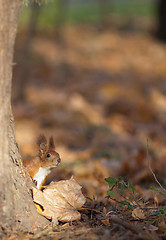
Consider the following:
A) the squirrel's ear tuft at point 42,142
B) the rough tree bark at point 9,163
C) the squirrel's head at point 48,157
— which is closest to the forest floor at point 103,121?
the rough tree bark at point 9,163

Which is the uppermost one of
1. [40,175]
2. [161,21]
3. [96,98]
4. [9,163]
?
[161,21]

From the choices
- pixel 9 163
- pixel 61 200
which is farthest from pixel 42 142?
pixel 9 163

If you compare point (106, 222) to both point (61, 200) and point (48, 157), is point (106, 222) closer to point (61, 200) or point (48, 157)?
point (61, 200)

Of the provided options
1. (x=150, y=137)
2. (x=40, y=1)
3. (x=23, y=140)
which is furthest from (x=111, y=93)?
(x=40, y=1)

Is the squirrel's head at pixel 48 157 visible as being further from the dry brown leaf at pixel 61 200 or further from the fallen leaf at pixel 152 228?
the fallen leaf at pixel 152 228

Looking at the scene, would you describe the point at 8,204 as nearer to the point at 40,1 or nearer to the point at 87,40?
the point at 40,1
